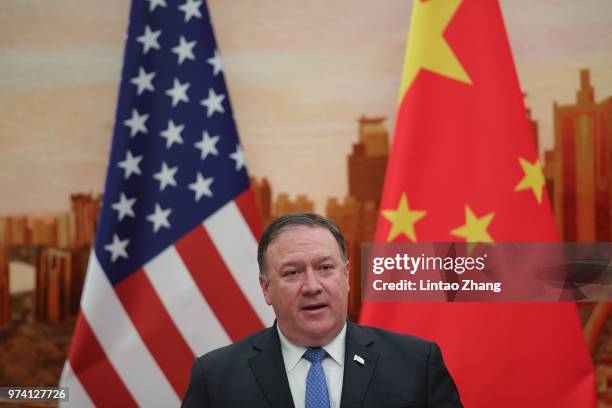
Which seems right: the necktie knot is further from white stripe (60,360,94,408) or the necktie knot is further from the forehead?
white stripe (60,360,94,408)

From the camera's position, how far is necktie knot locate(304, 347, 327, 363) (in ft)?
5.56

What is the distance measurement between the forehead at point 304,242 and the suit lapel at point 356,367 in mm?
223

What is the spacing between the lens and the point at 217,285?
111 inches

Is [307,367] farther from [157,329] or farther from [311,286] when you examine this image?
[157,329]

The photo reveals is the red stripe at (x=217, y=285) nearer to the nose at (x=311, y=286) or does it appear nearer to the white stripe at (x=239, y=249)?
the white stripe at (x=239, y=249)

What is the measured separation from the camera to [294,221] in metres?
1.75

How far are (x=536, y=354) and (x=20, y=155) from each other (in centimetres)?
240

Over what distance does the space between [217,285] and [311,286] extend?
4.02ft

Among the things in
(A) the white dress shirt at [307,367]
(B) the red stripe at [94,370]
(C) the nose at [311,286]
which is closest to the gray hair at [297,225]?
(C) the nose at [311,286]

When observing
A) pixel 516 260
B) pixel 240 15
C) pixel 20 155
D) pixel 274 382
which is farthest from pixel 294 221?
pixel 20 155

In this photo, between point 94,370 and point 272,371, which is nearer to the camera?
point 272,371

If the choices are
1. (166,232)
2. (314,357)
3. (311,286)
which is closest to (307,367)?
(314,357)

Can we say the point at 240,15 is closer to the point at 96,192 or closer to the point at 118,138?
the point at 118,138

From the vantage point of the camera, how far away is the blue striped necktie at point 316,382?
1.63m
